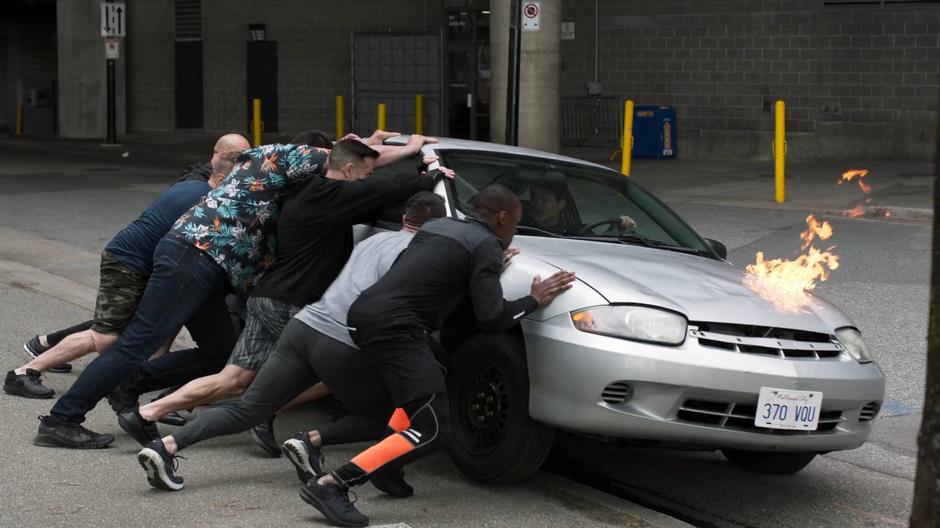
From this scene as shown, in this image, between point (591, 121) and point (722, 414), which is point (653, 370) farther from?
point (591, 121)

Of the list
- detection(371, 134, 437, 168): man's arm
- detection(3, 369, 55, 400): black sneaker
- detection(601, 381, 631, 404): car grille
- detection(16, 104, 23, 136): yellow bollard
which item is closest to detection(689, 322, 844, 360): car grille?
detection(601, 381, 631, 404): car grille

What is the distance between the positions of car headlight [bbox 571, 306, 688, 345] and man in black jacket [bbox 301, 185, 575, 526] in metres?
0.24

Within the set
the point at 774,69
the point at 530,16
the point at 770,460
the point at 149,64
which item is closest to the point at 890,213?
the point at 530,16

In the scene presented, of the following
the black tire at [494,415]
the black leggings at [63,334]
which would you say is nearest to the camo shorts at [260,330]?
the black tire at [494,415]

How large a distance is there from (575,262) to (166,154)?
2244cm

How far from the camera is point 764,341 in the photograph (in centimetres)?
521

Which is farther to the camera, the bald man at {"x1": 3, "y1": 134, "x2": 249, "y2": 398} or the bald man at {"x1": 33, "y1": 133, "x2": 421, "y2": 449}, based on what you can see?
the bald man at {"x1": 3, "y1": 134, "x2": 249, "y2": 398}

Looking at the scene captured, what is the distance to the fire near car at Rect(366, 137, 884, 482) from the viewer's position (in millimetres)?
5078

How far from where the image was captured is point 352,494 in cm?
538

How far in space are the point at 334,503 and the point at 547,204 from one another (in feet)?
7.05

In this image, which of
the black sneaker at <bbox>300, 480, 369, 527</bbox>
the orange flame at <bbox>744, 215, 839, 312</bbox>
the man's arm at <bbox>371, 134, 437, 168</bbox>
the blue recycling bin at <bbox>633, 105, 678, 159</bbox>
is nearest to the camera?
the black sneaker at <bbox>300, 480, 369, 527</bbox>

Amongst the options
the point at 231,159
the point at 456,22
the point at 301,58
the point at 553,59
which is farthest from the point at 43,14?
the point at 231,159

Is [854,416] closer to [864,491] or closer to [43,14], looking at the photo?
[864,491]

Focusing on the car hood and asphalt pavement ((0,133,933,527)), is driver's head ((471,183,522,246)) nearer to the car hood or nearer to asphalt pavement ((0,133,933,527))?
the car hood
